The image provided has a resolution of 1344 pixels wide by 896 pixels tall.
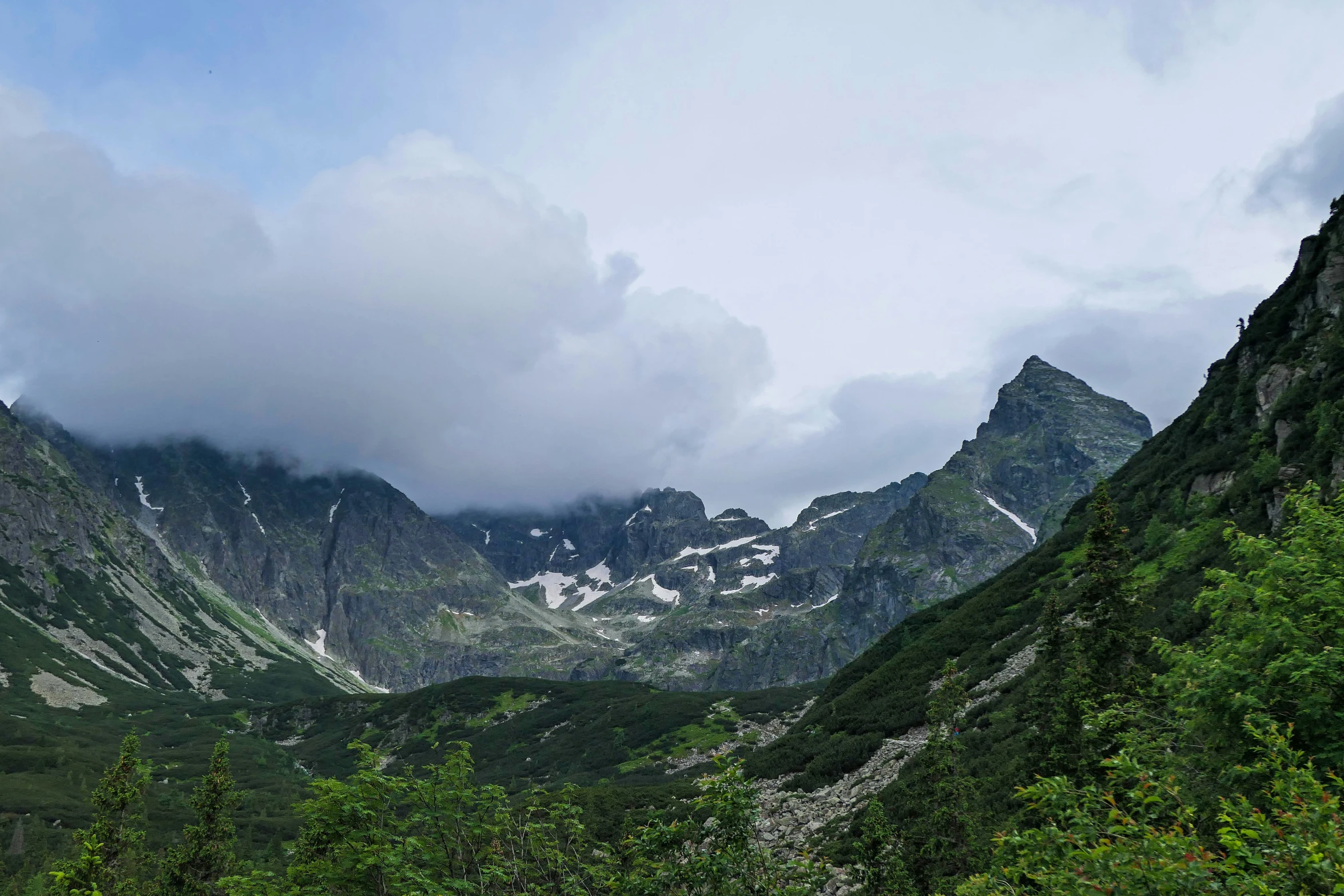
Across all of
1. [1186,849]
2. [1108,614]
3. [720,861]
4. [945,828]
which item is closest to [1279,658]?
[1186,849]

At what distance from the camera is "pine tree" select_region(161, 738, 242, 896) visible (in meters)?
38.0

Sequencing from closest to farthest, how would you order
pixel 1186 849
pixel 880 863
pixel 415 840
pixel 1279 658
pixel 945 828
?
pixel 1186 849 < pixel 1279 658 < pixel 415 840 < pixel 880 863 < pixel 945 828

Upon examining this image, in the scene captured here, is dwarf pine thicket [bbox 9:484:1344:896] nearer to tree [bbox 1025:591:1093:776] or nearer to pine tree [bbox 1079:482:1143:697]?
tree [bbox 1025:591:1093:776]

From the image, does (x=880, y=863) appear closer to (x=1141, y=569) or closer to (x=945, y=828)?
(x=945, y=828)

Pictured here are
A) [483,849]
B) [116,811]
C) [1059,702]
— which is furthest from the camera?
[116,811]

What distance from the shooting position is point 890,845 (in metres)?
27.2

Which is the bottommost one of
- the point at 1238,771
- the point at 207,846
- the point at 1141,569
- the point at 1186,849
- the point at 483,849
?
the point at 207,846

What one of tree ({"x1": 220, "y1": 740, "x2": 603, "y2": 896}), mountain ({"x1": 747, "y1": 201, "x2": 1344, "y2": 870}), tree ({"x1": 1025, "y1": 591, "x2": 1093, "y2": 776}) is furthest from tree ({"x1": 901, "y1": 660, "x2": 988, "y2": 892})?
tree ({"x1": 220, "y1": 740, "x2": 603, "y2": 896})

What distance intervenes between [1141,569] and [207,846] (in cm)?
6003

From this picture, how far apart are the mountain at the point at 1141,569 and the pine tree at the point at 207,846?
30.8 meters

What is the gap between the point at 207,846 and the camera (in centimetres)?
3869

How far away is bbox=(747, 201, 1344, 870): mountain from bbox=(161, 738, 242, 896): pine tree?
30844 millimetres

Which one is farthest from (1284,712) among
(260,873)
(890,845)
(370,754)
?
(890,845)

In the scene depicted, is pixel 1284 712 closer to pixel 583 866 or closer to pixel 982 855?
pixel 583 866
